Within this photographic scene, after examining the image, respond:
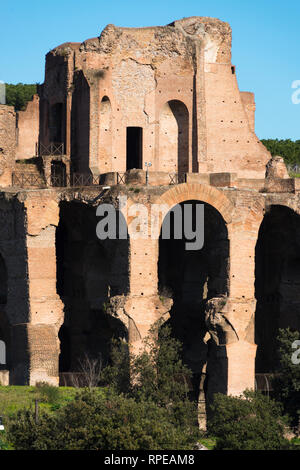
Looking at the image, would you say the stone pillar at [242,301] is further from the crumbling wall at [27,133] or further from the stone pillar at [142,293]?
the crumbling wall at [27,133]

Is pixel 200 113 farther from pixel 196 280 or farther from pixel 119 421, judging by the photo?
pixel 119 421

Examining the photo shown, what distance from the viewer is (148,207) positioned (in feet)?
127

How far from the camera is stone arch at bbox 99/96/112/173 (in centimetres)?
4409

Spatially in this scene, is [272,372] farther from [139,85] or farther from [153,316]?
[139,85]

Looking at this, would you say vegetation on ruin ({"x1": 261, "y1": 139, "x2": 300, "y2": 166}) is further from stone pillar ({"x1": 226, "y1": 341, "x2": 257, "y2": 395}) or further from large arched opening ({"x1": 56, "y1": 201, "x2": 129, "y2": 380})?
stone pillar ({"x1": 226, "y1": 341, "x2": 257, "y2": 395})

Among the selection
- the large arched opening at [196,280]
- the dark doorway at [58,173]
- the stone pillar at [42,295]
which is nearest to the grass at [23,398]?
the stone pillar at [42,295]

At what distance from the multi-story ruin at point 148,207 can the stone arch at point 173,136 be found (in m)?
0.05

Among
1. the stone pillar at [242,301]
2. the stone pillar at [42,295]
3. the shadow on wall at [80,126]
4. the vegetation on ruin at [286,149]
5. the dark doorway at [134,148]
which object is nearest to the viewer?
the stone pillar at [242,301]

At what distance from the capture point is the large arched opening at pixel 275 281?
42.2 meters

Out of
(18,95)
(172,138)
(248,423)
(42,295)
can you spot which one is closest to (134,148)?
(172,138)

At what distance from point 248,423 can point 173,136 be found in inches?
617

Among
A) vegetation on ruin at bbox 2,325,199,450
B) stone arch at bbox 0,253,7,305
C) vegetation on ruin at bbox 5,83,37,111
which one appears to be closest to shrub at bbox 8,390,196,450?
vegetation on ruin at bbox 2,325,199,450

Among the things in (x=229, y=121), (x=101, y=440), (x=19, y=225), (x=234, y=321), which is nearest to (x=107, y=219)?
(x=19, y=225)

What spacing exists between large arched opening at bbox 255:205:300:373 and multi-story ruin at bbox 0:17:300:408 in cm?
5
